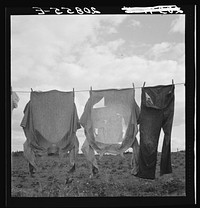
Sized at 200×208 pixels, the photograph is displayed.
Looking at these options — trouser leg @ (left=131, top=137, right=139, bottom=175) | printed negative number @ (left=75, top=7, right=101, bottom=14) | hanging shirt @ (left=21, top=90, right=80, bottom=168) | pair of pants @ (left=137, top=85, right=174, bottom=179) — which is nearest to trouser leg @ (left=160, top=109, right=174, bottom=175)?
pair of pants @ (left=137, top=85, right=174, bottom=179)

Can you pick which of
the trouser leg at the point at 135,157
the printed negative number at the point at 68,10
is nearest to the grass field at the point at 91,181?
the trouser leg at the point at 135,157

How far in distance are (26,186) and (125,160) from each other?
76 centimetres

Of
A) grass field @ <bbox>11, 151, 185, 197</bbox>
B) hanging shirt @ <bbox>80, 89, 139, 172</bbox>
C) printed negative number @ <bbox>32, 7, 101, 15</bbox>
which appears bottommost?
grass field @ <bbox>11, 151, 185, 197</bbox>

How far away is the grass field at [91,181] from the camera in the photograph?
3264 millimetres

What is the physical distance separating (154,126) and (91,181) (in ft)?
2.06

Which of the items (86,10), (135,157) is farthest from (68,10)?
(135,157)

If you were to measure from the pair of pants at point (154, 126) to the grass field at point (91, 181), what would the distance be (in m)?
0.05

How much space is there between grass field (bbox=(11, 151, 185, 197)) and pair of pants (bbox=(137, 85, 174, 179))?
0.18 feet

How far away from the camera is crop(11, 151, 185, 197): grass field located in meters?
3.26

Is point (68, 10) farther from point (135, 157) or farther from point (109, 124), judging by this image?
point (135, 157)

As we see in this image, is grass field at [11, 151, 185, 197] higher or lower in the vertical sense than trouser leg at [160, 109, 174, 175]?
lower

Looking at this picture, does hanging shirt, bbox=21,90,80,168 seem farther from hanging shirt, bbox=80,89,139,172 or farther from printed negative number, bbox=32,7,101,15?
printed negative number, bbox=32,7,101,15

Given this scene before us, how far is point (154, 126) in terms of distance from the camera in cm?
334
